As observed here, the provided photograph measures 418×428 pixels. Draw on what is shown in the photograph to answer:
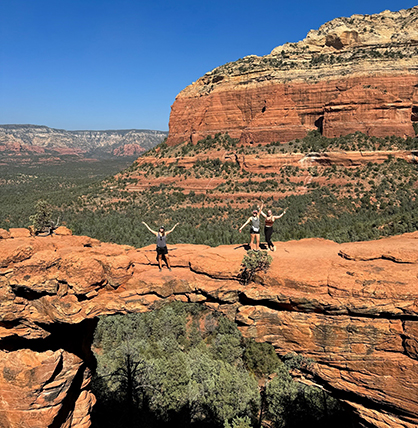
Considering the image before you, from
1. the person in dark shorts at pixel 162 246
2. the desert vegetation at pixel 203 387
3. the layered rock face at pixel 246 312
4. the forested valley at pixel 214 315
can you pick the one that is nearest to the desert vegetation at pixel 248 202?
the forested valley at pixel 214 315

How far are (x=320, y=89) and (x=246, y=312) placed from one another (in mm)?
53462

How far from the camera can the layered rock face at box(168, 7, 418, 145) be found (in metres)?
46.3

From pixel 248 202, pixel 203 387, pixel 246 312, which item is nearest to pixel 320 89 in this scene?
pixel 248 202

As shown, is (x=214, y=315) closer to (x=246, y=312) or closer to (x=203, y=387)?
(x=203, y=387)

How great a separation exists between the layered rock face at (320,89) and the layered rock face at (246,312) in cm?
4592

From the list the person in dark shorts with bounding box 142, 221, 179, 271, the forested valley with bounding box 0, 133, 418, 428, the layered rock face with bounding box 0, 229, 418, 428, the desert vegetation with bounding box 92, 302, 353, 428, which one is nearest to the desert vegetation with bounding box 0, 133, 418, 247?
the forested valley with bounding box 0, 133, 418, 428

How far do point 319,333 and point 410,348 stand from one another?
2.11 meters

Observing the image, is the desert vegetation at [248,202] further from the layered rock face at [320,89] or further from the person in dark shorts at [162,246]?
the person in dark shorts at [162,246]

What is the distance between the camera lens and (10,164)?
162375mm

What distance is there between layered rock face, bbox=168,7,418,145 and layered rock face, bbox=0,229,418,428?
1808 inches

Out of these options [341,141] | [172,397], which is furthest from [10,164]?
[172,397]

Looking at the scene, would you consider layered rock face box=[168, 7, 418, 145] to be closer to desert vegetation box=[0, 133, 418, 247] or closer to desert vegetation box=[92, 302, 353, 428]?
desert vegetation box=[0, 133, 418, 247]

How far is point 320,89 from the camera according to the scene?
51.1 metres

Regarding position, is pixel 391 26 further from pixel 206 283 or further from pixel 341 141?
pixel 206 283
